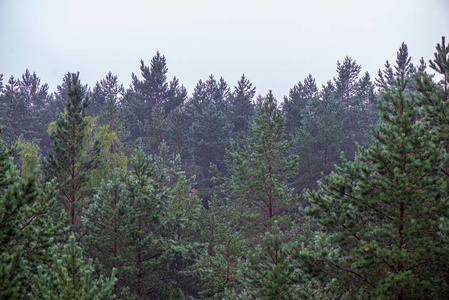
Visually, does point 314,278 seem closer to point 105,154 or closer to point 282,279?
point 282,279

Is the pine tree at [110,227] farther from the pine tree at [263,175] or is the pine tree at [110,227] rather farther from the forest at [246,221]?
the pine tree at [263,175]

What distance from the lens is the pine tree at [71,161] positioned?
→ 15.2 meters

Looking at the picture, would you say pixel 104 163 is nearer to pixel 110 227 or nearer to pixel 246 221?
pixel 110 227

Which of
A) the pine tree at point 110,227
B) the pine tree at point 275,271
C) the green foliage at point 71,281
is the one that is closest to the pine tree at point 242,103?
the pine tree at point 110,227

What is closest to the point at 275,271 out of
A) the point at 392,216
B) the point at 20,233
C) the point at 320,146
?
the point at 392,216

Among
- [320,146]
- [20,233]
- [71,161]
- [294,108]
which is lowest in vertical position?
[20,233]

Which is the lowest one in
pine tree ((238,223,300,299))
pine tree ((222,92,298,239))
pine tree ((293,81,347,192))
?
pine tree ((238,223,300,299))

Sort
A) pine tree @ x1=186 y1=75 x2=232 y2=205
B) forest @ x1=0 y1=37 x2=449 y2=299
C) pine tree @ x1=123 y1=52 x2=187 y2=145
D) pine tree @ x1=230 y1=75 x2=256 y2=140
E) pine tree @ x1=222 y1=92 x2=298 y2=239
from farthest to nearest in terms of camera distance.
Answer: pine tree @ x1=230 y1=75 x2=256 y2=140, pine tree @ x1=123 y1=52 x2=187 y2=145, pine tree @ x1=186 y1=75 x2=232 y2=205, pine tree @ x1=222 y1=92 x2=298 y2=239, forest @ x1=0 y1=37 x2=449 y2=299

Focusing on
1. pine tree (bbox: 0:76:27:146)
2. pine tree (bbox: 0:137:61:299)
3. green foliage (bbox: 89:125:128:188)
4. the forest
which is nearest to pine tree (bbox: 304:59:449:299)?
the forest

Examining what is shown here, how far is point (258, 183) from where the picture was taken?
17.5 metres

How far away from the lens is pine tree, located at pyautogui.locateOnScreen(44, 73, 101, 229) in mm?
15203

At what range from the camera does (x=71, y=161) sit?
1566 cm

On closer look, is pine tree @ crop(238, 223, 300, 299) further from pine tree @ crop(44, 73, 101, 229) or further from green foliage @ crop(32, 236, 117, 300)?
pine tree @ crop(44, 73, 101, 229)

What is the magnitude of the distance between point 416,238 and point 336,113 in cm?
2634
